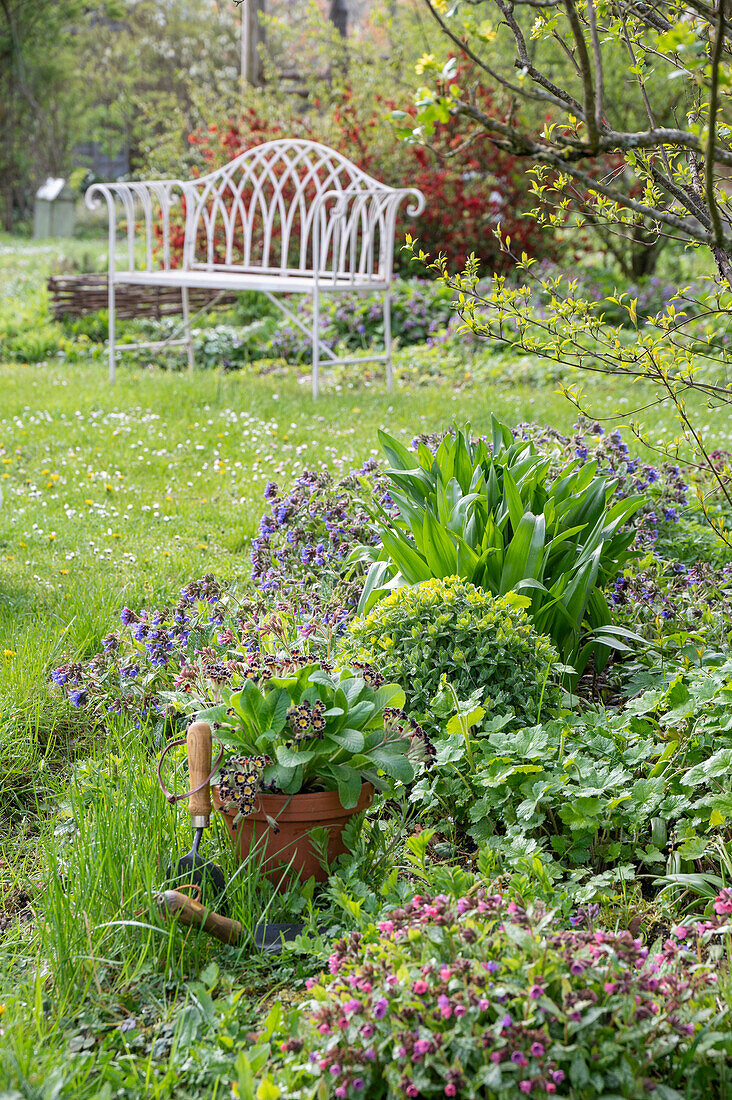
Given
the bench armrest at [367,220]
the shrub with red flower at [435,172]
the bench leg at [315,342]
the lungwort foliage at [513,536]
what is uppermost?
the shrub with red flower at [435,172]

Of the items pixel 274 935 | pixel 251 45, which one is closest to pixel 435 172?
pixel 251 45

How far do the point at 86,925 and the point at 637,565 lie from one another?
5.95ft

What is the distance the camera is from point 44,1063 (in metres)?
1.18

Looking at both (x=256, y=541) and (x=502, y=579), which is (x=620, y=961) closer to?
(x=502, y=579)

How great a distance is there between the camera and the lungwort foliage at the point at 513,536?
215cm

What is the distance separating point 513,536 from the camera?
7.14 feet

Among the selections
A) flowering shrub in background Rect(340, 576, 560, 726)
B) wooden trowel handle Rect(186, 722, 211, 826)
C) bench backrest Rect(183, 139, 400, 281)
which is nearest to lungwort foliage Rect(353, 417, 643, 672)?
flowering shrub in background Rect(340, 576, 560, 726)

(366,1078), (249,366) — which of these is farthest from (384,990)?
(249,366)

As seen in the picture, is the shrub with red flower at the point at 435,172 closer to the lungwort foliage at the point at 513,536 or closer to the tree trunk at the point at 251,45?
the tree trunk at the point at 251,45

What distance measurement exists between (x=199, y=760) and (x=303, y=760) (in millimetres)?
164

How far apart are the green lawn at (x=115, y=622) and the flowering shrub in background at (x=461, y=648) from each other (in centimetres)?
55

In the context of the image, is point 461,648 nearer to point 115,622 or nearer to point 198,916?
point 198,916

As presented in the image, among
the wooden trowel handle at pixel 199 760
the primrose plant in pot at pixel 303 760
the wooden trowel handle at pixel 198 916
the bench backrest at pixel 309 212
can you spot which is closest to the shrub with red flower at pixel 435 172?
the bench backrest at pixel 309 212

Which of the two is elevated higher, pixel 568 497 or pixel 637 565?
pixel 568 497
